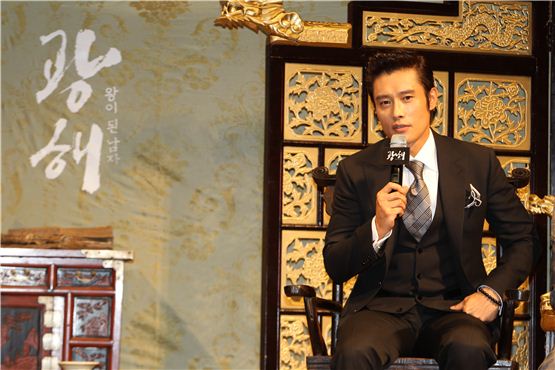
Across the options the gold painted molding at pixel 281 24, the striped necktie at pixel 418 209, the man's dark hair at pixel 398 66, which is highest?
the gold painted molding at pixel 281 24

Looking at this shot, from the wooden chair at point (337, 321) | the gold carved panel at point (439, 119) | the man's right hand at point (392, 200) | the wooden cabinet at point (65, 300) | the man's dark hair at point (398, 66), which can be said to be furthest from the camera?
the gold carved panel at point (439, 119)

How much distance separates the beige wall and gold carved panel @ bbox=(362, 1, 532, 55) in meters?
0.24

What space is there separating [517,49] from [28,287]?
2.32 meters

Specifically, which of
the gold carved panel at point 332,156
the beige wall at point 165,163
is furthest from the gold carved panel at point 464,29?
the gold carved panel at point 332,156

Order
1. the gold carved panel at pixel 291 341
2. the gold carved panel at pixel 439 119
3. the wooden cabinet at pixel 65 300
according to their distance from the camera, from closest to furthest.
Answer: the wooden cabinet at pixel 65 300 < the gold carved panel at pixel 291 341 < the gold carved panel at pixel 439 119

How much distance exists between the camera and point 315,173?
128 inches

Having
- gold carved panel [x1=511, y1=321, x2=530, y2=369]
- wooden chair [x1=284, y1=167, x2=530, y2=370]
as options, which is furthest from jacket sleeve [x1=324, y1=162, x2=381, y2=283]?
gold carved panel [x1=511, y1=321, x2=530, y2=369]

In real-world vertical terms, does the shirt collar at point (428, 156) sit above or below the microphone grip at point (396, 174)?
above

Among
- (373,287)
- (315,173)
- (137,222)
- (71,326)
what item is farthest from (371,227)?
(137,222)

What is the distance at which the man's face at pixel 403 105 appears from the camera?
2.79 meters

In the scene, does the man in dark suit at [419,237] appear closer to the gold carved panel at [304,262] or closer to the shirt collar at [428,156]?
the shirt collar at [428,156]

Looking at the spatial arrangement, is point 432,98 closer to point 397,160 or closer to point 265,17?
point 397,160

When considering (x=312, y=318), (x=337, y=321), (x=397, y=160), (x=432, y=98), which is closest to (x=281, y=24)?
(x=432, y=98)

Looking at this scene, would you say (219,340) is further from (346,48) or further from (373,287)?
(373,287)
